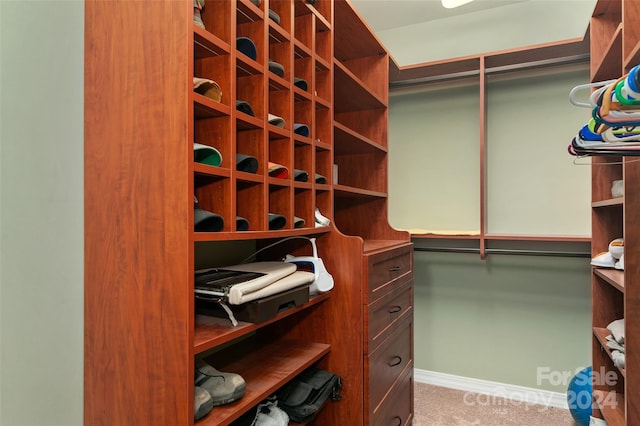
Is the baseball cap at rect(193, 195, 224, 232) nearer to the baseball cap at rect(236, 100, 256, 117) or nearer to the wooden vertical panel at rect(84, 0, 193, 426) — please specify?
the wooden vertical panel at rect(84, 0, 193, 426)

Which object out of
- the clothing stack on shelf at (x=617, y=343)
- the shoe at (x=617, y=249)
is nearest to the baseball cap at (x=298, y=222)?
the clothing stack on shelf at (x=617, y=343)

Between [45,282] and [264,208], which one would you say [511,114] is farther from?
[45,282]

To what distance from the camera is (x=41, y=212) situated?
3.36 feet

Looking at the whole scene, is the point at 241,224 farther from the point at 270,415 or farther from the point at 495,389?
the point at 495,389

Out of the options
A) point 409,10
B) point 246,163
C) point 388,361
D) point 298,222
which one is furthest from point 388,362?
point 409,10

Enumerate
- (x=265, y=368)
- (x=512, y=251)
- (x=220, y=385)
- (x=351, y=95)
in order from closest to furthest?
(x=220, y=385), (x=265, y=368), (x=351, y=95), (x=512, y=251)

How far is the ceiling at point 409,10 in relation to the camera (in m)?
2.56

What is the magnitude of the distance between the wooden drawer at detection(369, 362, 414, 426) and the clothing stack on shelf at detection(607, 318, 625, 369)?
2.91 feet

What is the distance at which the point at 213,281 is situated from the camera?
3.67 ft

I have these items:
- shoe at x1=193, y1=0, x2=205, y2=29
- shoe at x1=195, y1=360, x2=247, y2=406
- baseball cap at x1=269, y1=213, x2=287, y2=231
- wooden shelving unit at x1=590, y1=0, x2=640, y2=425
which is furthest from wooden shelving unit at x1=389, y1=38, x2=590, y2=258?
shoe at x1=195, y1=360, x2=247, y2=406

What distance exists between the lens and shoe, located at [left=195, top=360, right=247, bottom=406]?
1053 millimetres

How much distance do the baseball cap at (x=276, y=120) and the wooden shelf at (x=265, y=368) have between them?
31.0 inches

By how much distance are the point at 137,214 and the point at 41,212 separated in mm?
273

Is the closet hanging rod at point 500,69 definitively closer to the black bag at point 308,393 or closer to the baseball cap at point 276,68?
the baseball cap at point 276,68
